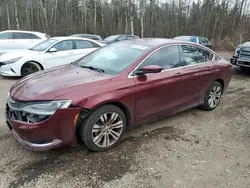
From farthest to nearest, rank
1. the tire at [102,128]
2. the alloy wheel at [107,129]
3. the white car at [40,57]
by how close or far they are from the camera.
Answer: the white car at [40,57]
the alloy wheel at [107,129]
the tire at [102,128]

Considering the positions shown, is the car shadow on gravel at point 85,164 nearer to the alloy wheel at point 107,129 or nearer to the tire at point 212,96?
the alloy wheel at point 107,129

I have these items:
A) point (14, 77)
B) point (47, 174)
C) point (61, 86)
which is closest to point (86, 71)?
point (61, 86)

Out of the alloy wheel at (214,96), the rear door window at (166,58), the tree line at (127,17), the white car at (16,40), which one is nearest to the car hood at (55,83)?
the rear door window at (166,58)

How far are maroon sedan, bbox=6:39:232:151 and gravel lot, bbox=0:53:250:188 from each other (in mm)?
275

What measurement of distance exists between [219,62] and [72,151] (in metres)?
3.60

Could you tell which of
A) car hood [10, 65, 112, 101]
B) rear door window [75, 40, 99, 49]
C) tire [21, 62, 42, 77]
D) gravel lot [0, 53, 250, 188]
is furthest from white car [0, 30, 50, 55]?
car hood [10, 65, 112, 101]

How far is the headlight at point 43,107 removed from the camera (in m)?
2.68

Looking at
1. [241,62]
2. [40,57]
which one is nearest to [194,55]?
[241,62]

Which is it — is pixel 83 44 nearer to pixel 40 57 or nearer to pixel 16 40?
pixel 40 57

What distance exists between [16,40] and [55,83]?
9.48m

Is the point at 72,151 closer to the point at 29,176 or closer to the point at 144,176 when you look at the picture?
the point at 29,176

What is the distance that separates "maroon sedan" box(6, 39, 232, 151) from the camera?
8.98 feet

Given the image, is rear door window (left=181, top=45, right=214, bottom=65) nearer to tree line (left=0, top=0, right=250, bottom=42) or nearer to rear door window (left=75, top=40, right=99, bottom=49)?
rear door window (left=75, top=40, right=99, bottom=49)

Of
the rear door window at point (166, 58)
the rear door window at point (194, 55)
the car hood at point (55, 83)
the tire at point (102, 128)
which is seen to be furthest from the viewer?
the rear door window at point (194, 55)
